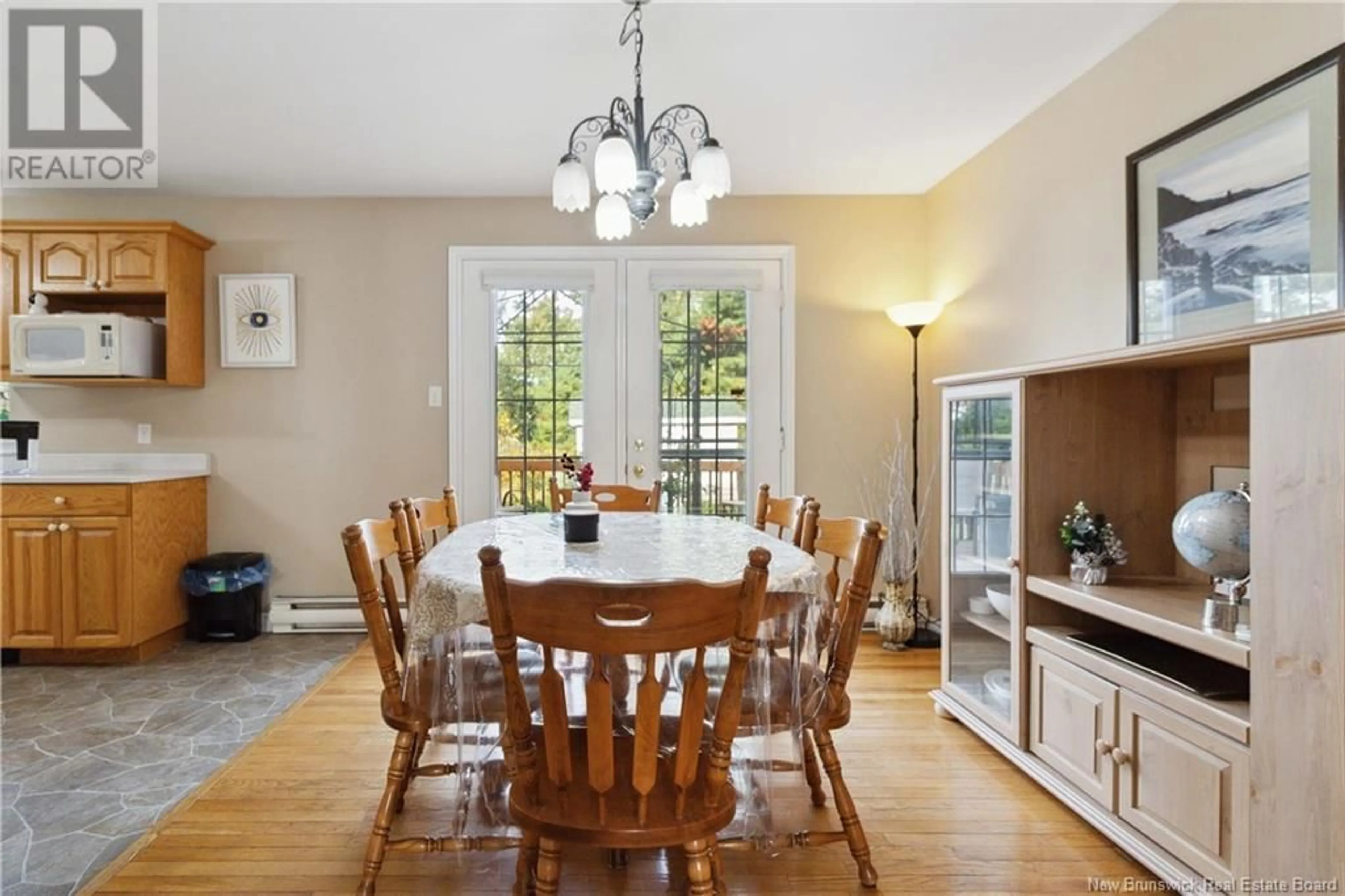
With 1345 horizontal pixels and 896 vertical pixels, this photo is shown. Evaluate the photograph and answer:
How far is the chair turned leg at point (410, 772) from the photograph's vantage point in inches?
66.5

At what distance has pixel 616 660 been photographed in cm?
211


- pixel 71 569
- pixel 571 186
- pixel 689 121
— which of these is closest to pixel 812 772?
pixel 571 186

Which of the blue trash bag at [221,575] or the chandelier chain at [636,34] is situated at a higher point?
the chandelier chain at [636,34]

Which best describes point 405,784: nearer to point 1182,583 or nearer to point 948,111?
point 1182,583

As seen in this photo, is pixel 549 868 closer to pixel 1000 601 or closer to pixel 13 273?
pixel 1000 601

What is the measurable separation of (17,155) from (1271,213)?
484 centimetres

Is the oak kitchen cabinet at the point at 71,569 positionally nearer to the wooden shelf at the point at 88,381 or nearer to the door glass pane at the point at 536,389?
the wooden shelf at the point at 88,381

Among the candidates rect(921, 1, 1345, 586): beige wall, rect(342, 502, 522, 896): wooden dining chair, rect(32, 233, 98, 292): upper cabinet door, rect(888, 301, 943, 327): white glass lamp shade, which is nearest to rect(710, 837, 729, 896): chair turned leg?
rect(342, 502, 522, 896): wooden dining chair

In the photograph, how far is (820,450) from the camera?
3953 mm

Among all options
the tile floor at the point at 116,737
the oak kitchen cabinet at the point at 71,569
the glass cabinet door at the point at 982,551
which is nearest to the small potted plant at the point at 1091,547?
the glass cabinet door at the point at 982,551

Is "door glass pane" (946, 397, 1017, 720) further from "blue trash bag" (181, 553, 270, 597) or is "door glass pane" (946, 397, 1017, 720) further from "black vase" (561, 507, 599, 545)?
"blue trash bag" (181, 553, 270, 597)

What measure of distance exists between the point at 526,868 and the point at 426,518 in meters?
1.16

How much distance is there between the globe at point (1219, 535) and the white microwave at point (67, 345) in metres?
4.45

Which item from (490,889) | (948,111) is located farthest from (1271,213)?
(490,889)
